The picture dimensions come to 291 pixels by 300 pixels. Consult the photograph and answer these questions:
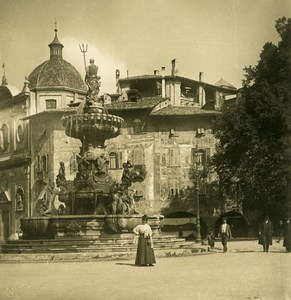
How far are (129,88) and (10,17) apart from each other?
42.3 m

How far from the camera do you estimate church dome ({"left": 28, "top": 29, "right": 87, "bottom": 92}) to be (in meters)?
54.1

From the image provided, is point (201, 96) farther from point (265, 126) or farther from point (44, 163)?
point (265, 126)

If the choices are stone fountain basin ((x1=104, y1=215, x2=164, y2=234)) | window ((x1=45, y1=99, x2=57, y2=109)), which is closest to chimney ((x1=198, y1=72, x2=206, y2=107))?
window ((x1=45, y1=99, x2=57, y2=109))

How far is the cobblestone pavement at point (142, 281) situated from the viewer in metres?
9.58

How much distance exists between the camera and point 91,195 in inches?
805

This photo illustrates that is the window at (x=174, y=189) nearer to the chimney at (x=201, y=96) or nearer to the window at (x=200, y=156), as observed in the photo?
the window at (x=200, y=156)

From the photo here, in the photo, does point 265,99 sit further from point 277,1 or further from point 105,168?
point 277,1

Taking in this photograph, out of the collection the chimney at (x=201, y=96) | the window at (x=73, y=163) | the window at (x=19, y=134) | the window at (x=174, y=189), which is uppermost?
the chimney at (x=201, y=96)

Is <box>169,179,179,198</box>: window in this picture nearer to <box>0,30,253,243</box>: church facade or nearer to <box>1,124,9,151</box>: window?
<box>0,30,253,243</box>: church facade

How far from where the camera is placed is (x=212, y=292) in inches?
384

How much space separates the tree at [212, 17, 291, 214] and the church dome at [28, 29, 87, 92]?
Result: 2266 centimetres

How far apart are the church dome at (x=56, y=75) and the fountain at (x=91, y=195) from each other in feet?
106

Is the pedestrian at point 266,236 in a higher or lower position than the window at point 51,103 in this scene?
lower

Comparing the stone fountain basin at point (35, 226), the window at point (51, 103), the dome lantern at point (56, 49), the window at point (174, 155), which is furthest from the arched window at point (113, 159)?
the stone fountain basin at point (35, 226)
